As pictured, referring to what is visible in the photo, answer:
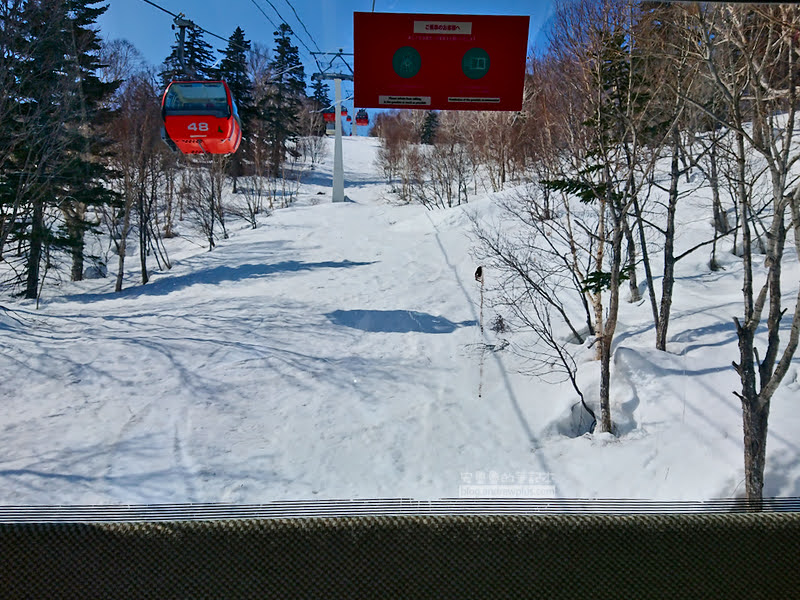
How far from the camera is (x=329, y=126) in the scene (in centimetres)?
255

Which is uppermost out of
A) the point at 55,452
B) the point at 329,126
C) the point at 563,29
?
the point at 563,29

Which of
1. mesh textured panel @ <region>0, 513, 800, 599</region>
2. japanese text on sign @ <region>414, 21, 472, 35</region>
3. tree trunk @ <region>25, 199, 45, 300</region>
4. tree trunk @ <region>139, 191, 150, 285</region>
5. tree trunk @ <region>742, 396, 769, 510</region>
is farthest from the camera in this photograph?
tree trunk @ <region>139, 191, 150, 285</region>

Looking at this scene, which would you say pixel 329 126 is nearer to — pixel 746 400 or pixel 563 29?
pixel 563 29

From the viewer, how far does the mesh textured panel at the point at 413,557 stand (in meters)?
1.12

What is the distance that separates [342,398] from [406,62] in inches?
111

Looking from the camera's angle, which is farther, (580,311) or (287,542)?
(580,311)

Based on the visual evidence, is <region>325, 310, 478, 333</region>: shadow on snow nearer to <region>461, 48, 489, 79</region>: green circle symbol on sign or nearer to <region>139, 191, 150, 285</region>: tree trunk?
<region>139, 191, 150, 285</region>: tree trunk

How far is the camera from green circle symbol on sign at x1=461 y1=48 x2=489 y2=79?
1.91 meters

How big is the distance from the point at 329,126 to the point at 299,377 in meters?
2.58

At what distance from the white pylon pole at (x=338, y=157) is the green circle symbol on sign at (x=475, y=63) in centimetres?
67

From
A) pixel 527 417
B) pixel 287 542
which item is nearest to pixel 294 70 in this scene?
pixel 287 542

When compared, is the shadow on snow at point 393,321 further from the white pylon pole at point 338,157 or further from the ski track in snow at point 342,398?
the white pylon pole at point 338,157

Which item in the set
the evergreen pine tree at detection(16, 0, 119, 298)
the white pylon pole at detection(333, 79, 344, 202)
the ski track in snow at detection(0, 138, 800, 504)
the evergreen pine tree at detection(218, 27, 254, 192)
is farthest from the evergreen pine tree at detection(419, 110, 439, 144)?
the evergreen pine tree at detection(16, 0, 119, 298)

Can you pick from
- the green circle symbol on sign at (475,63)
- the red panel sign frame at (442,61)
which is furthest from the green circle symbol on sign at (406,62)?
the green circle symbol on sign at (475,63)
